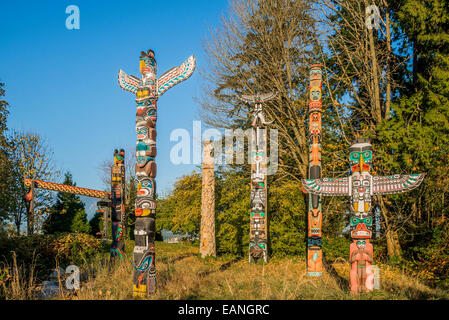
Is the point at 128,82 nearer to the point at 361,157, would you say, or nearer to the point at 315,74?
the point at 361,157

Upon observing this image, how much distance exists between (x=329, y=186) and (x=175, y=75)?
457cm

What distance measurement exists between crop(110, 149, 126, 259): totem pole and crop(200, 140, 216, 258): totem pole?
3836 millimetres

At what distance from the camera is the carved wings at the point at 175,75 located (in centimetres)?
781

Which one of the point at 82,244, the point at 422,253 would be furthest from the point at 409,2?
the point at 82,244

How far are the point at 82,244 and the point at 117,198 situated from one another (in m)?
3.19

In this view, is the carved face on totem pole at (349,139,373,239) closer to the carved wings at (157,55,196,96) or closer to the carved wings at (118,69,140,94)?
the carved wings at (157,55,196,96)

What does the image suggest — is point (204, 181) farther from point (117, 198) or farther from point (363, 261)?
point (363, 261)

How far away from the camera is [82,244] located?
16.5 meters

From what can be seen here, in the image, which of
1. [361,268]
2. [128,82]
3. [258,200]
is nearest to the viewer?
[361,268]

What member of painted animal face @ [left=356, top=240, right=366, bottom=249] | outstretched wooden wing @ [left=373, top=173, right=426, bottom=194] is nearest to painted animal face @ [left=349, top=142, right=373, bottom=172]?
outstretched wooden wing @ [left=373, top=173, right=426, bottom=194]

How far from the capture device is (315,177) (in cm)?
1141

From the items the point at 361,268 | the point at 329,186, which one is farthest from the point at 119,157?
the point at 361,268

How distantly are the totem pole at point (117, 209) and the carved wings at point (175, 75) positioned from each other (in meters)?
8.34

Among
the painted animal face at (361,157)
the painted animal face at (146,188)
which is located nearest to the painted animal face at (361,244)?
the painted animal face at (361,157)
